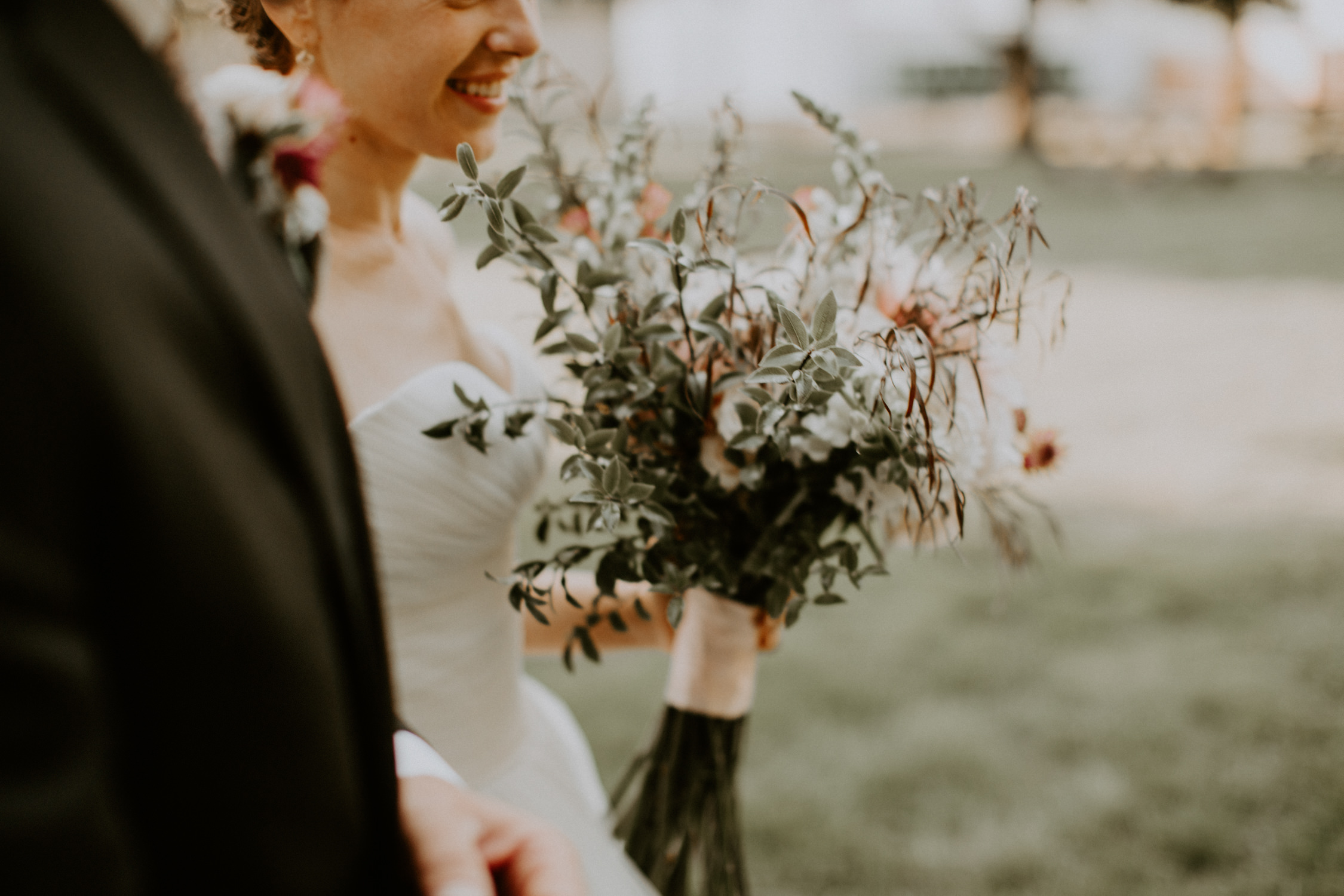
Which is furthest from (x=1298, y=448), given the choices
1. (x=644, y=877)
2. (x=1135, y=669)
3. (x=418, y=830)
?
(x=418, y=830)

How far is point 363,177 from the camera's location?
1.24m

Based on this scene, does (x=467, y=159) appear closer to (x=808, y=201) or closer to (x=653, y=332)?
(x=653, y=332)

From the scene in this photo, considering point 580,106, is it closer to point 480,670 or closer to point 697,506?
point 697,506

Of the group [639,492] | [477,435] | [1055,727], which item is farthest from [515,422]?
[1055,727]

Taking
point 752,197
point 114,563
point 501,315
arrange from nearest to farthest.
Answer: point 114,563 → point 752,197 → point 501,315

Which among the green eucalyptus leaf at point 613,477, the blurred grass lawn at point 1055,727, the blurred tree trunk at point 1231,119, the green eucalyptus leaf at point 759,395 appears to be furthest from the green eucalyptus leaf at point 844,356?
the blurred tree trunk at point 1231,119

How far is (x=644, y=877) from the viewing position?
1.35 metres

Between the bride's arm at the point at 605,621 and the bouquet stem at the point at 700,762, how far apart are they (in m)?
0.05

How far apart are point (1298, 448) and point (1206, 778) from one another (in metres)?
3.23

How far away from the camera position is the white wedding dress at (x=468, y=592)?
118 centimetres

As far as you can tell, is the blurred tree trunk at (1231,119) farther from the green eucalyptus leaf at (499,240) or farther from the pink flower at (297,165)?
the pink flower at (297,165)

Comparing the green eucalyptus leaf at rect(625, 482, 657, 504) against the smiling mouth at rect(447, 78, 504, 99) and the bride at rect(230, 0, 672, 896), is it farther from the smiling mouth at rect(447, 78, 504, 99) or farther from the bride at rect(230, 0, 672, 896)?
the smiling mouth at rect(447, 78, 504, 99)

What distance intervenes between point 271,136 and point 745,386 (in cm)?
45

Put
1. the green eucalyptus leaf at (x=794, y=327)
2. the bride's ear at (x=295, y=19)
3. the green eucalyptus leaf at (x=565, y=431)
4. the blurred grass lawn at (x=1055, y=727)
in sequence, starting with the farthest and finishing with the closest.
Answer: the blurred grass lawn at (x=1055, y=727), the bride's ear at (x=295, y=19), the green eucalyptus leaf at (x=565, y=431), the green eucalyptus leaf at (x=794, y=327)
